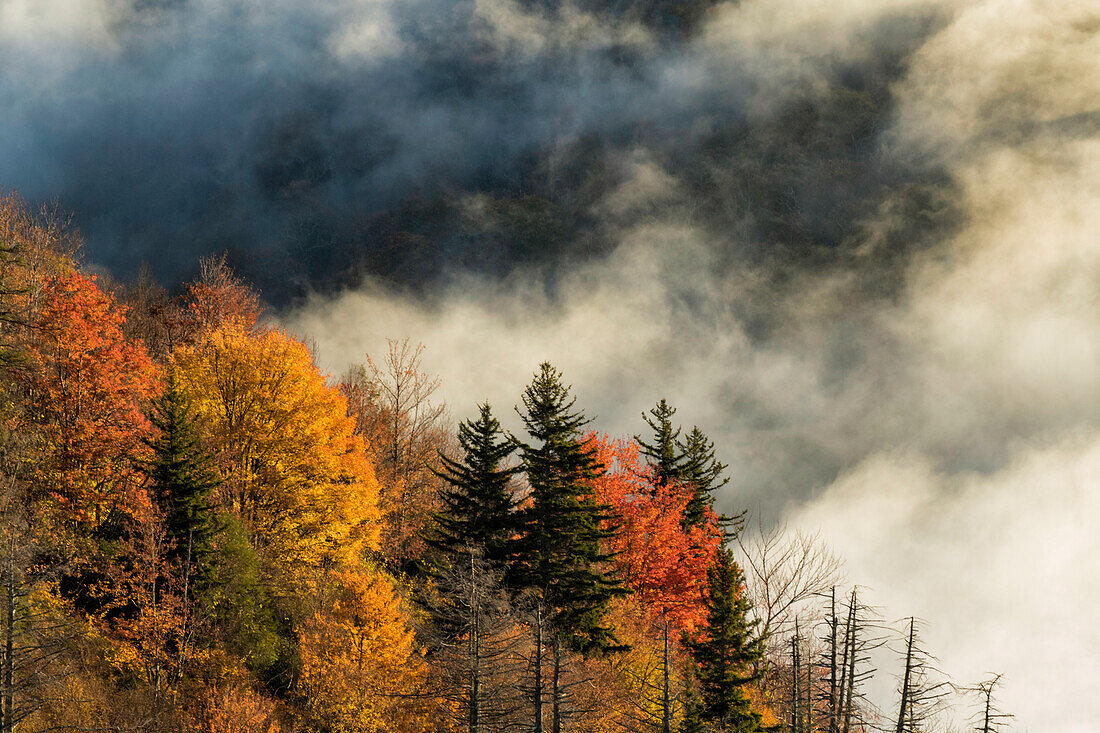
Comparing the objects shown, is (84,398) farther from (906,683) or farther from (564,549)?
(906,683)

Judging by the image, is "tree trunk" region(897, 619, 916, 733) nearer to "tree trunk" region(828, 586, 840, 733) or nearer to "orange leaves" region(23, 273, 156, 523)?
"tree trunk" region(828, 586, 840, 733)

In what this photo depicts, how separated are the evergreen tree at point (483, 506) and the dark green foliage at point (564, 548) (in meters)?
1.01

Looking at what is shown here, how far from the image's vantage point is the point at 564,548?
3512cm

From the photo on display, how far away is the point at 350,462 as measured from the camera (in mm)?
43656

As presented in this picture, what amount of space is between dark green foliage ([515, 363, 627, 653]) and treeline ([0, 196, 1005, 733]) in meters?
0.12

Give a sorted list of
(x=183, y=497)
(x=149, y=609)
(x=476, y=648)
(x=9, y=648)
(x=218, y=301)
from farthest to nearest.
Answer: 1. (x=218, y=301)
2. (x=183, y=497)
3. (x=149, y=609)
4. (x=476, y=648)
5. (x=9, y=648)

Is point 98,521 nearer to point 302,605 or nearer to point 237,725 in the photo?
point 302,605

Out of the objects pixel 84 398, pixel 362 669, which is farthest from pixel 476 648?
pixel 84 398

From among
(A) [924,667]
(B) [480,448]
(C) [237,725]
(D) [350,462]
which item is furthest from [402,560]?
(A) [924,667]

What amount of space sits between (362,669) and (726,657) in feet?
62.3

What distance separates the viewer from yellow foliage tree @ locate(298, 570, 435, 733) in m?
32.7

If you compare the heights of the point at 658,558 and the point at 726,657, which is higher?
the point at 658,558

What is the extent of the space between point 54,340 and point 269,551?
1674 centimetres

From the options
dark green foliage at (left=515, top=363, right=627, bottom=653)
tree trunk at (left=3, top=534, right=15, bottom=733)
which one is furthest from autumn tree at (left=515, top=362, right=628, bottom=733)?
tree trunk at (left=3, top=534, right=15, bottom=733)
